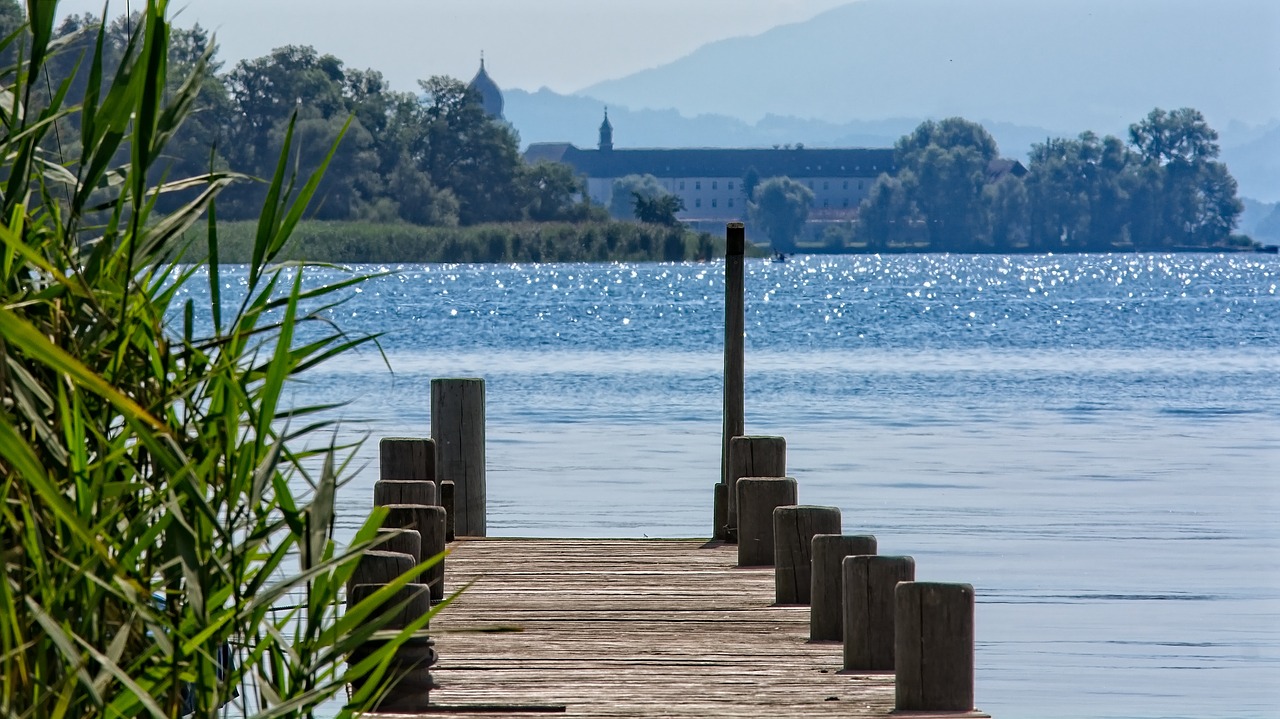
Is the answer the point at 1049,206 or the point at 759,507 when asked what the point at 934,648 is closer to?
the point at 759,507

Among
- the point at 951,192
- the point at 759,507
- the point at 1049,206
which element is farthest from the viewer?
the point at 951,192

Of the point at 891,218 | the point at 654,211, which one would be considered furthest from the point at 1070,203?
the point at 654,211

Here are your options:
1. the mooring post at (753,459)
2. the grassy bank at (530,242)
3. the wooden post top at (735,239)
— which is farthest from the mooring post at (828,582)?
the grassy bank at (530,242)

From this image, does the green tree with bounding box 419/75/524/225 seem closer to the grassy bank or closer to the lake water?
the grassy bank

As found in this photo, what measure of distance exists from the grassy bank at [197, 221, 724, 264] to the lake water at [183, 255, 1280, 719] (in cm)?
3005

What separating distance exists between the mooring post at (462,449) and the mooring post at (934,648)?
16.8 ft

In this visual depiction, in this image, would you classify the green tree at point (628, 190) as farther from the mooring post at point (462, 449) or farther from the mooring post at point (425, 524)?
the mooring post at point (425, 524)

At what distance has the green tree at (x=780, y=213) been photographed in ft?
560

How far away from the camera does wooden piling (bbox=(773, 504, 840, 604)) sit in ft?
22.7

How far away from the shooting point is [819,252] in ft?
558

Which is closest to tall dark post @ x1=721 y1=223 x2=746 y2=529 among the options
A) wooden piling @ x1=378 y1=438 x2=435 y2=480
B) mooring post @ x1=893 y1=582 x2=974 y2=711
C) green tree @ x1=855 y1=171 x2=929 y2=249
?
wooden piling @ x1=378 y1=438 x2=435 y2=480

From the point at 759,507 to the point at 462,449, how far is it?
248cm

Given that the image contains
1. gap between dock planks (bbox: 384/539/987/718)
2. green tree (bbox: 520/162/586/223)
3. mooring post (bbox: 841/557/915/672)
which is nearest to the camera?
gap between dock planks (bbox: 384/539/987/718)

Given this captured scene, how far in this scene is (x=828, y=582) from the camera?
245 inches
